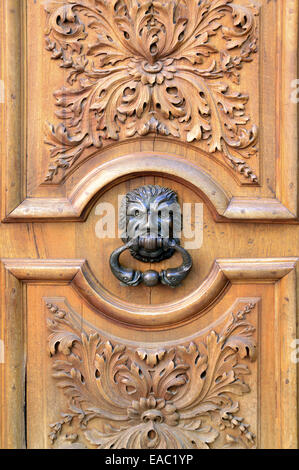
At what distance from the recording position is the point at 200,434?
→ 74cm

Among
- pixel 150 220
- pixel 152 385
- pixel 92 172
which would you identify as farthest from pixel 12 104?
pixel 152 385

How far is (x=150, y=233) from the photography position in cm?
71

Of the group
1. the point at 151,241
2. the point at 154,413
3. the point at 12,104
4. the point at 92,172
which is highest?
the point at 12,104

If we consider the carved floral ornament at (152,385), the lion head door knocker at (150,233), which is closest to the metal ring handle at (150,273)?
the lion head door knocker at (150,233)

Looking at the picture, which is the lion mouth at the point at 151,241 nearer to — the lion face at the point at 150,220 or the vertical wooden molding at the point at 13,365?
the lion face at the point at 150,220

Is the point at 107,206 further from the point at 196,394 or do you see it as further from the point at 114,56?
the point at 196,394

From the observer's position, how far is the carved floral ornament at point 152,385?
2.39 feet

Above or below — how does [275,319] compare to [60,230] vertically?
below

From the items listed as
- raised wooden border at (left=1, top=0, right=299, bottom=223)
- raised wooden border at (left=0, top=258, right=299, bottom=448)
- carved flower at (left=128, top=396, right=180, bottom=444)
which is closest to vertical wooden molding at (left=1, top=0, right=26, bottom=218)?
raised wooden border at (left=1, top=0, right=299, bottom=223)

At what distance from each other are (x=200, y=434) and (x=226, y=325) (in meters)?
0.19

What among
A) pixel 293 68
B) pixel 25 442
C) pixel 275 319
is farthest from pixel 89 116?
pixel 25 442

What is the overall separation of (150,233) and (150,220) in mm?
21

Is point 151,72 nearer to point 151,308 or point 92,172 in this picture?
point 92,172

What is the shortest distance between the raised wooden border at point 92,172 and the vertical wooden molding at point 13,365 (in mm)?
123
